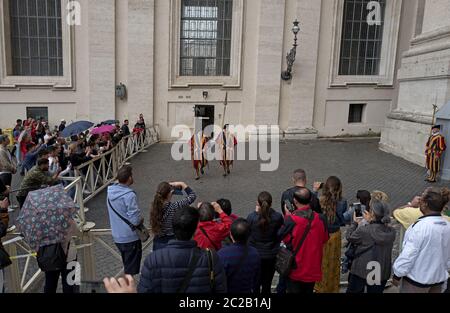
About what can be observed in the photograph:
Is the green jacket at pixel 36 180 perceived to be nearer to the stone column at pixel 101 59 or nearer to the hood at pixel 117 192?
the hood at pixel 117 192

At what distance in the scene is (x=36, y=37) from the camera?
20250 millimetres

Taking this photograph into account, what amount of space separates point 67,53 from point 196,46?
638cm

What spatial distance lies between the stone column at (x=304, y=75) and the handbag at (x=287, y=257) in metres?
17.4

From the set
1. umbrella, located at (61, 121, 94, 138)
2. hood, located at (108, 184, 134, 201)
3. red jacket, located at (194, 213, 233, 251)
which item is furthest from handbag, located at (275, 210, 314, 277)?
umbrella, located at (61, 121, 94, 138)

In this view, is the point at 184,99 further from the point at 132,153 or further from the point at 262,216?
the point at 262,216

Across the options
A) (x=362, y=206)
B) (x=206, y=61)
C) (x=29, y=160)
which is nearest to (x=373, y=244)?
(x=362, y=206)

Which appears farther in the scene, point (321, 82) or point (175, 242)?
point (321, 82)

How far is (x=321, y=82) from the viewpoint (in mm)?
21719

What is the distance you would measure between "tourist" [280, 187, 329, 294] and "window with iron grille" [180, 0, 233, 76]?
705 inches

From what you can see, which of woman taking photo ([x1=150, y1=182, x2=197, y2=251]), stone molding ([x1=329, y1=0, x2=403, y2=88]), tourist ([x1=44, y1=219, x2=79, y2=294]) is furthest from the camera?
stone molding ([x1=329, y1=0, x2=403, y2=88])

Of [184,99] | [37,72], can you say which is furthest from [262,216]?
[37,72]

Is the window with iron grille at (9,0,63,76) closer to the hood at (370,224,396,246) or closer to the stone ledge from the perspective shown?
the stone ledge

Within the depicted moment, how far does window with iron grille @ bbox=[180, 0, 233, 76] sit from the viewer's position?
2088 cm

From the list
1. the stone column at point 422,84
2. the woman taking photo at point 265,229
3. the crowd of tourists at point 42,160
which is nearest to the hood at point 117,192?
the crowd of tourists at point 42,160
